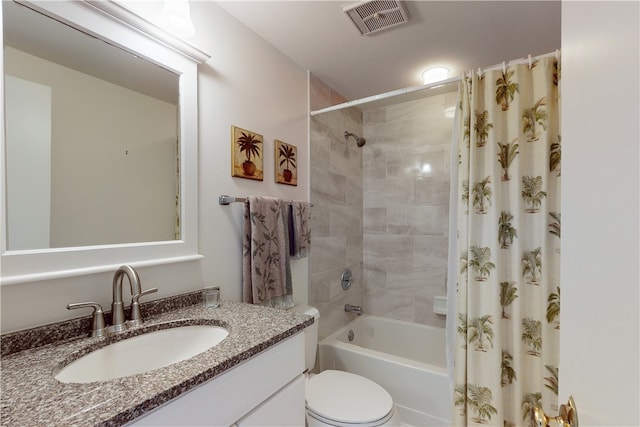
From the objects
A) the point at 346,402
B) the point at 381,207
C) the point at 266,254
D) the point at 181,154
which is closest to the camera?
the point at 181,154

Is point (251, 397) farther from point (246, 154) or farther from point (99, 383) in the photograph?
point (246, 154)

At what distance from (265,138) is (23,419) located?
1419 mm

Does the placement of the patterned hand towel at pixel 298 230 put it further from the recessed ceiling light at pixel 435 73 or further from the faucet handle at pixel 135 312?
the recessed ceiling light at pixel 435 73

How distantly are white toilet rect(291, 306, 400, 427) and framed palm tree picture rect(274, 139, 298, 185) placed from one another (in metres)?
1.16

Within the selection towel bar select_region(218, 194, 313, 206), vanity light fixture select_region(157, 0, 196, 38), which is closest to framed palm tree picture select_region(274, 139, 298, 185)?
towel bar select_region(218, 194, 313, 206)

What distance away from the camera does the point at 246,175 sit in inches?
59.9

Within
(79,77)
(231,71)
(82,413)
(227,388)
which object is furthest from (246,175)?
(82,413)

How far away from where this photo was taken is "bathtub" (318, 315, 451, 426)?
168 cm

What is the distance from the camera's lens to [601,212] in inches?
15.5

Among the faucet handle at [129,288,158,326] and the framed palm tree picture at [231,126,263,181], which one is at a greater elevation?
the framed palm tree picture at [231,126,263,181]

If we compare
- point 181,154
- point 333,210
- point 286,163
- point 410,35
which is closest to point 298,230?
point 286,163

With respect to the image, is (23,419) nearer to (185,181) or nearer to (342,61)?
(185,181)

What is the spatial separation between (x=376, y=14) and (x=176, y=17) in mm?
923

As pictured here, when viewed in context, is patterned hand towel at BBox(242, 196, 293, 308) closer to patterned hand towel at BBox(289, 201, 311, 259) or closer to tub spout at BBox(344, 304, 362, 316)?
patterned hand towel at BBox(289, 201, 311, 259)
